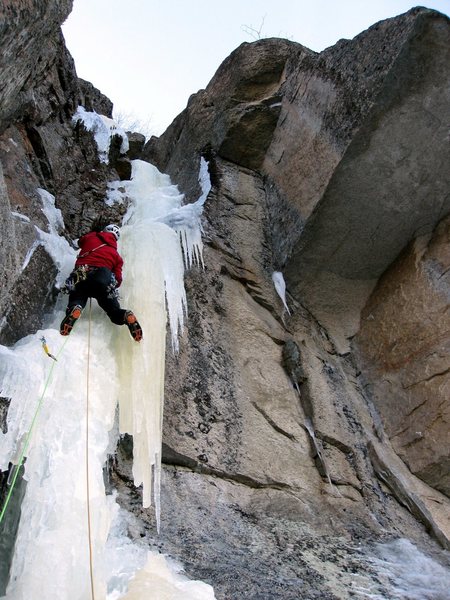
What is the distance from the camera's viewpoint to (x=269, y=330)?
6113 millimetres

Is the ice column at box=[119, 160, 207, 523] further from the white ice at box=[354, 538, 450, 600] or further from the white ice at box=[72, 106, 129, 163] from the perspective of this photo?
the white ice at box=[354, 538, 450, 600]

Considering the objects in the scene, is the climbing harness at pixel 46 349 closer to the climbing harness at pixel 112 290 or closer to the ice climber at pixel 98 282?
the ice climber at pixel 98 282

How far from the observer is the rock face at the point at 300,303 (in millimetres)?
4043

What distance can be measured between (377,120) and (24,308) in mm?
3801

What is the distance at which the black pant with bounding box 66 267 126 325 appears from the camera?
4805 mm

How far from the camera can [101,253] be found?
5320mm

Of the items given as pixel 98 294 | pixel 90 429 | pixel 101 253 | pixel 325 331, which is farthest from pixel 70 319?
pixel 325 331

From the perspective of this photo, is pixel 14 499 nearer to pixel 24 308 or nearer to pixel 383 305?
pixel 24 308

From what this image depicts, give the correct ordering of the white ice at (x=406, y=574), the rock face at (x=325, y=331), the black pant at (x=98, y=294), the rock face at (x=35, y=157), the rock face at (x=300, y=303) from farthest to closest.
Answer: the black pant at (x=98, y=294)
the rock face at (x=325, y=331)
the rock face at (x=300, y=303)
the rock face at (x=35, y=157)
the white ice at (x=406, y=574)

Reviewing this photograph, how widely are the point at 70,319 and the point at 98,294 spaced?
40cm

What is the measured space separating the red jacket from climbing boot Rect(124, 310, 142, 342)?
642 millimetres

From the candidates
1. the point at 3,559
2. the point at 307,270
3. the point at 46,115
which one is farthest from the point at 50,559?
the point at 46,115

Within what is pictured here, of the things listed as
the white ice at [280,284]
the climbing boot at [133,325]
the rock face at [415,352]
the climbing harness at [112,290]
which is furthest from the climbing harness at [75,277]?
the rock face at [415,352]

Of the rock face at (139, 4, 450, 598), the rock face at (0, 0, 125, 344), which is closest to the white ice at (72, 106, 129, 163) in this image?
the rock face at (0, 0, 125, 344)
